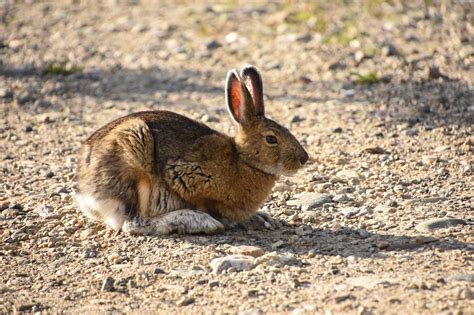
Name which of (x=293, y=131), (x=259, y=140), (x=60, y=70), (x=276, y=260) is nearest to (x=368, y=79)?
(x=293, y=131)

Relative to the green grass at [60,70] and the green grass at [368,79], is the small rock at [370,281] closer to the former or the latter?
the green grass at [368,79]

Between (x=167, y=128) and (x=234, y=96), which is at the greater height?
(x=234, y=96)

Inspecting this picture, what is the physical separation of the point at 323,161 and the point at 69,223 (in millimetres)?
2687

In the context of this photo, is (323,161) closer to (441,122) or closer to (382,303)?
(441,122)

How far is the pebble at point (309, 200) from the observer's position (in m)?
7.65

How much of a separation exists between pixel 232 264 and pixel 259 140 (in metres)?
1.39

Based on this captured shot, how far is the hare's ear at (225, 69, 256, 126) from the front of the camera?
7.32 m

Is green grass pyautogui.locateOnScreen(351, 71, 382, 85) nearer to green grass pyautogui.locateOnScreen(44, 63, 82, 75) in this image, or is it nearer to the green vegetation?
the green vegetation

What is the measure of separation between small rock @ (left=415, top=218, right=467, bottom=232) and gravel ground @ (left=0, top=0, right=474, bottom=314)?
1 cm

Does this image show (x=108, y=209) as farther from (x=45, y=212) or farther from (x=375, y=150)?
(x=375, y=150)

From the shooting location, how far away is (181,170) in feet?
23.3

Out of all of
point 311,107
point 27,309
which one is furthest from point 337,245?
point 311,107

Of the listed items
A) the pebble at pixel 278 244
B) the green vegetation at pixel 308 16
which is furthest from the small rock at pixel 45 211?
the green vegetation at pixel 308 16

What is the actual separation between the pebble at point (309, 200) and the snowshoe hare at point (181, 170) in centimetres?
47
